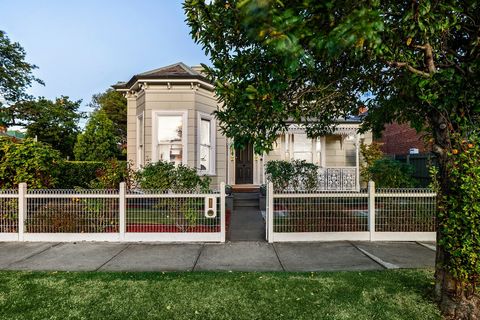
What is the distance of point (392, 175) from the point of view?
30.5 ft

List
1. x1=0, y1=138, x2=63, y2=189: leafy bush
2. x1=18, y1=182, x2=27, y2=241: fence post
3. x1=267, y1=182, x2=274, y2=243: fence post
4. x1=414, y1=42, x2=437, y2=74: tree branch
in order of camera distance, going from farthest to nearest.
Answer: x1=0, y1=138, x2=63, y2=189: leafy bush → x1=267, y1=182, x2=274, y2=243: fence post → x1=18, y1=182, x2=27, y2=241: fence post → x1=414, y1=42, x2=437, y2=74: tree branch

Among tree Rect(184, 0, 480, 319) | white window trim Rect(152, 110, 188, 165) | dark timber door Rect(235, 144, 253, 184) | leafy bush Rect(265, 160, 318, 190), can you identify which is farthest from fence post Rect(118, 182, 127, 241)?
dark timber door Rect(235, 144, 253, 184)

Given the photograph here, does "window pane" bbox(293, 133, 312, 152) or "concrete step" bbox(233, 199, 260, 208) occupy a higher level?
"window pane" bbox(293, 133, 312, 152)

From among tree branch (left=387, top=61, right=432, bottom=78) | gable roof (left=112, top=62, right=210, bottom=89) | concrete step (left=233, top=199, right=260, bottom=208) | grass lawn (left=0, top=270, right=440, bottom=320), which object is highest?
gable roof (left=112, top=62, right=210, bottom=89)

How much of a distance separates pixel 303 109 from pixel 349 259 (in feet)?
9.80

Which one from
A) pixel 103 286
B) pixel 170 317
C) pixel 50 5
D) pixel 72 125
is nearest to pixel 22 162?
pixel 103 286

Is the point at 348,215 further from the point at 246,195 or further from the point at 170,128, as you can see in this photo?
the point at 170,128

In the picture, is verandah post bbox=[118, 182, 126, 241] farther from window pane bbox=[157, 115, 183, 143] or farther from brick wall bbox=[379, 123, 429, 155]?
brick wall bbox=[379, 123, 429, 155]

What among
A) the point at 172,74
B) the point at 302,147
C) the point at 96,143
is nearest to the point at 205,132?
the point at 172,74

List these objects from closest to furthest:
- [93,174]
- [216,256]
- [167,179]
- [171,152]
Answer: [216,256] → [167,179] → [171,152] → [93,174]

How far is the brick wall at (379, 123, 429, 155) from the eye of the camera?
682 inches

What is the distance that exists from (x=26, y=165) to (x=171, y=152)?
13.7 feet

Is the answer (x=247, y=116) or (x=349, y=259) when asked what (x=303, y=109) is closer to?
(x=247, y=116)

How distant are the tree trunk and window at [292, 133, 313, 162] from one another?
9.48 meters
